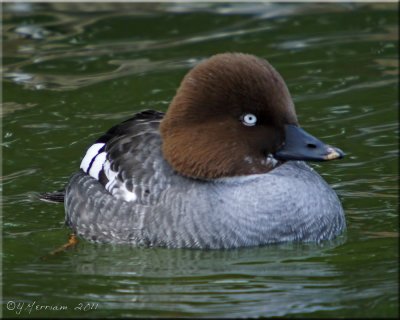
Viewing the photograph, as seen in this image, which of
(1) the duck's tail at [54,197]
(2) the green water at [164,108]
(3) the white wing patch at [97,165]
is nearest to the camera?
(2) the green water at [164,108]

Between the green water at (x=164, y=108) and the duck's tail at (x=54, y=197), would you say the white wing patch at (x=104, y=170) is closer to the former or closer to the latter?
the duck's tail at (x=54, y=197)

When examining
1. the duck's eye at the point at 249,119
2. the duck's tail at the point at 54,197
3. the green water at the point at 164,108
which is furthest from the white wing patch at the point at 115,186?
the duck's eye at the point at 249,119

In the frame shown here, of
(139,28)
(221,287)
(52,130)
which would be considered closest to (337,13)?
(139,28)

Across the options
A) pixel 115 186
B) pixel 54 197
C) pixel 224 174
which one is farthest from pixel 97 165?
pixel 224 174

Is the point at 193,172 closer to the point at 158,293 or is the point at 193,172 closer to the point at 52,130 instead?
the point at 158,293

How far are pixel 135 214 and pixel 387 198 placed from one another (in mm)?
2290

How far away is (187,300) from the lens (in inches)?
310

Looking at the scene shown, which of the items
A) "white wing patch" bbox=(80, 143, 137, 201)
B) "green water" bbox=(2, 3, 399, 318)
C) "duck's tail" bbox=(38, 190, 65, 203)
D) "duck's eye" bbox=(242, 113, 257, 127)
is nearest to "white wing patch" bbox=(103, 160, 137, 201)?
"white wing patch" bbox=(80, 143, 137, 201)

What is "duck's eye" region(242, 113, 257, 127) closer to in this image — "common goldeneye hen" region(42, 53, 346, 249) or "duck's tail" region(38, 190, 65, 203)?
"common goldeneye hen" region(42, 53, 346, 249)

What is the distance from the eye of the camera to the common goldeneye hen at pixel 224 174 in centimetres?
860

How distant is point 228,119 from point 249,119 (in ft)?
0.54

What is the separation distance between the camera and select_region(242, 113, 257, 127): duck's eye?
8.66m

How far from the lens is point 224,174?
29.2 ft

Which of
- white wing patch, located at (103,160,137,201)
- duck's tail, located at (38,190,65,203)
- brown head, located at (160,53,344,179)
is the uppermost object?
brown head, located at (160,53,344,179)
